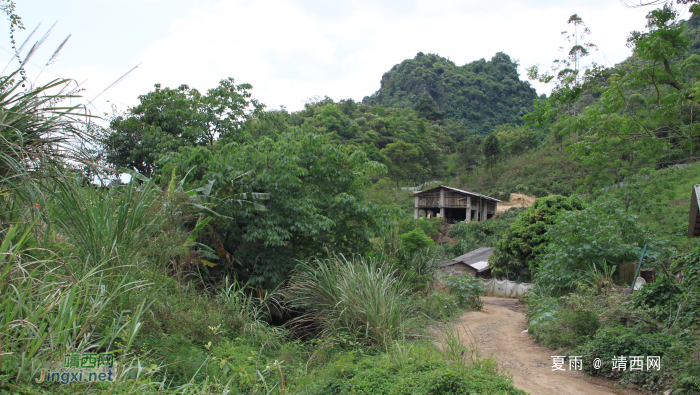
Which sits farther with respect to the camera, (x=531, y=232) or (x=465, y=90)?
(x=465, y=90)

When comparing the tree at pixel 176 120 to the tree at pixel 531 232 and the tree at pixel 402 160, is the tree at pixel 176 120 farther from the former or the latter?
the tree at pixel 402 160

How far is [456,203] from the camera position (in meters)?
38.5

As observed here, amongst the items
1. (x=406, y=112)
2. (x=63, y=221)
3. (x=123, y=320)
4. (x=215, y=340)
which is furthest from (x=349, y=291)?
(x=406, y=112)

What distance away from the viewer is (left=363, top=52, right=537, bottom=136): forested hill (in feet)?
243

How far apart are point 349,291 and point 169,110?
1168 centimetres

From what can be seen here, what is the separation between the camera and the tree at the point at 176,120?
46.0 feet

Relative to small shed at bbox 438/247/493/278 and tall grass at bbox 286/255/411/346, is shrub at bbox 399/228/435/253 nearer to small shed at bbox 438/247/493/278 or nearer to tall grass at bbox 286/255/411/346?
tall grass at bbox 286/255/411/346

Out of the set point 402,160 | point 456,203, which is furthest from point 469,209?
point 402,160

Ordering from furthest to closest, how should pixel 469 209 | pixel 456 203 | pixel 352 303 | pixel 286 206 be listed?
pixel 456 203
pixel 469 209
pixel 286 206
pixel 352 303

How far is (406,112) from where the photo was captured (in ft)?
204

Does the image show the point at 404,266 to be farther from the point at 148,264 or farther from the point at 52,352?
the point at 52,352

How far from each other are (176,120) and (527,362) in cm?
1324

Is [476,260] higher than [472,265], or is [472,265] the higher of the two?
[476,260]

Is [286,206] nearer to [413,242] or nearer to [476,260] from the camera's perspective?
[413,242]
